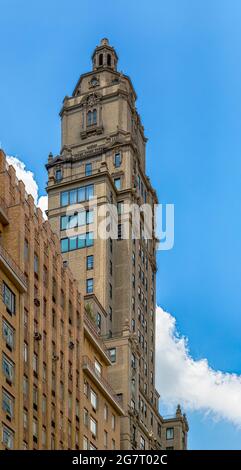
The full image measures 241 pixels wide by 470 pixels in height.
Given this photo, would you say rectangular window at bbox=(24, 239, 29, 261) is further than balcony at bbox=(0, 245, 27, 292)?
Yes

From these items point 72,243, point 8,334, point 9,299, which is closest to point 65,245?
point 72,243

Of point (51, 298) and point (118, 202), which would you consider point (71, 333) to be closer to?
point (51, 298)

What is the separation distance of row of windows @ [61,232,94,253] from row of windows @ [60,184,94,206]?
6330mm

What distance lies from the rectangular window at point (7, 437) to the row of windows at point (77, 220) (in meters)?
67.5

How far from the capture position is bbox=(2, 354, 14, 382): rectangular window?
67.6 meters

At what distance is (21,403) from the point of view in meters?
69.6

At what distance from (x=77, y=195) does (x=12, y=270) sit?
2648 inches

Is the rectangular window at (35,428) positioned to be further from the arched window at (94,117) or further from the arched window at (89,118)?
the arched window at (89,118)

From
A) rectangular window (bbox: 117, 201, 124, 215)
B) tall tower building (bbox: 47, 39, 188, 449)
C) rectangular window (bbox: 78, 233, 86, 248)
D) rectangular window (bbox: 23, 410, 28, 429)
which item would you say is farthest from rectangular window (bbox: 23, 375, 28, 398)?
rectangular window (bbox: 117, 201, 124, 215)

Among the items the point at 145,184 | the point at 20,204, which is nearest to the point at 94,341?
the point at 20,204

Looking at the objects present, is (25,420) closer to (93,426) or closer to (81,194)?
(93,426)

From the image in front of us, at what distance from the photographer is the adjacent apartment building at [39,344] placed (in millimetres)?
69250

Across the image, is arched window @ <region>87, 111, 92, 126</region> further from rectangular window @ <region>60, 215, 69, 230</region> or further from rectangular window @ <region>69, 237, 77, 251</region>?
rectangular window @ <region>69, 237, 77, 251</region>
